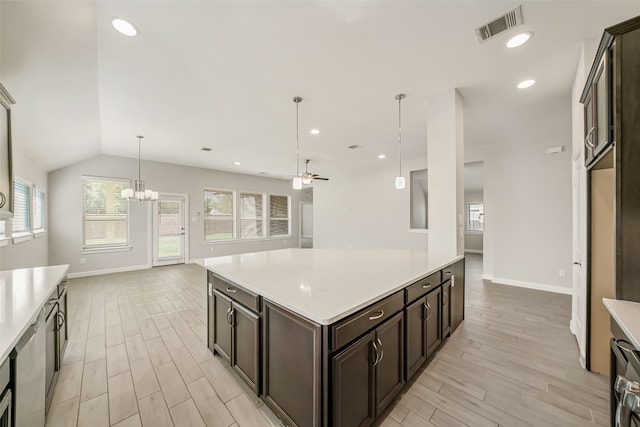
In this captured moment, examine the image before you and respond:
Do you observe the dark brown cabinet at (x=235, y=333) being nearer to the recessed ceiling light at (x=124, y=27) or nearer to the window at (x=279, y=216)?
the recessed ceiling light at (x=124, y=27)

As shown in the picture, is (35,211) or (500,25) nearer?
(500,25)

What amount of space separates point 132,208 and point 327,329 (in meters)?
6.72

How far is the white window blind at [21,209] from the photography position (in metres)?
3.54

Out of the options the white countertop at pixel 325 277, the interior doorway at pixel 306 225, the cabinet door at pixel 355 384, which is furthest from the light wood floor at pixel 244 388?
the interior doorway at pixel 306 225

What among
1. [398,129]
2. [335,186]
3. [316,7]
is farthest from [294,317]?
[335,186]

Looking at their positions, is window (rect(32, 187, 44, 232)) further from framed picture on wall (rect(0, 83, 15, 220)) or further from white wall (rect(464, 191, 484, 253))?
white wall (rect(464, 191, 484, 253))

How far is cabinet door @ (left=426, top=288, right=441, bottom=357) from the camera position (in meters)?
2.05

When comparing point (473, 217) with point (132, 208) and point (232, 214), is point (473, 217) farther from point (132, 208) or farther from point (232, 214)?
point (132, 208)

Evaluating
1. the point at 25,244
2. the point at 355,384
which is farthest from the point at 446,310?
the point at 25,244

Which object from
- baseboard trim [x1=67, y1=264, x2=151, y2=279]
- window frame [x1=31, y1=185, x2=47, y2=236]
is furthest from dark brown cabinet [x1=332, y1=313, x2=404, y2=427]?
baseboard trim [x1=67, y1=264, x2=151, y2=279]

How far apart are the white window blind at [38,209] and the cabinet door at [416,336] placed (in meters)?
6.19

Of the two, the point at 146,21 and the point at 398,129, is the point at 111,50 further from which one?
the point at 398,129

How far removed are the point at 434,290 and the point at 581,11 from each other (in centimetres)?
235

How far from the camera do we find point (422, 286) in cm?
193
